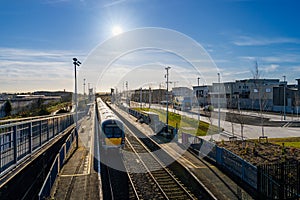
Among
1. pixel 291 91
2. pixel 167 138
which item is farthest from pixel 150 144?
pixel 291 91

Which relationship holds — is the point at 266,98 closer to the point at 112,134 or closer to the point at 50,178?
the point at 112,134

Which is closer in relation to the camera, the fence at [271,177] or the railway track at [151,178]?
the fence at [271,177]

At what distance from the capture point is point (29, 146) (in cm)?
985

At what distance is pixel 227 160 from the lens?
41.8 ft

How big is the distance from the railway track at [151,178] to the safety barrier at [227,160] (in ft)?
8.54

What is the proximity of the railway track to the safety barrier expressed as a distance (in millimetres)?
2603

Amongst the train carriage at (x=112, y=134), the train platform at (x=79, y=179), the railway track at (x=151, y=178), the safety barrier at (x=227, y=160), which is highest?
the train carriage at (x=112, y=134)

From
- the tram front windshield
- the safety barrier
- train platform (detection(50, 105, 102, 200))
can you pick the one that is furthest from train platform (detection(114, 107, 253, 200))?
train platform (detection(50, 105, 102, 200))

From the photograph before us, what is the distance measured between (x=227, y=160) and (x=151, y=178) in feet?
12.8

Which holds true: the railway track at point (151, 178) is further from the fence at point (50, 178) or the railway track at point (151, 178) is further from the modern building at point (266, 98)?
the modern building at point (266, 98)

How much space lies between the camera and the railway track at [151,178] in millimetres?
10090

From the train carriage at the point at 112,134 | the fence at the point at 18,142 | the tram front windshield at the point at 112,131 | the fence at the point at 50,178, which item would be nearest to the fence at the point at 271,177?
the train carriage at the point at 112,134

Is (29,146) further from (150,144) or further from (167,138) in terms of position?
(167,138)

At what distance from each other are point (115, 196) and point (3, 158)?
14.7 feet
